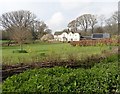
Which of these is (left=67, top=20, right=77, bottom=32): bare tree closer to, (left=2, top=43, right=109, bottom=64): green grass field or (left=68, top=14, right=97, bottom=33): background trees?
(left=68, top=14, right=97, bottom=33): background trees

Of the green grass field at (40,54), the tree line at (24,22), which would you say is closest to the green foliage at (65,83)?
the green grass field at (40,54)

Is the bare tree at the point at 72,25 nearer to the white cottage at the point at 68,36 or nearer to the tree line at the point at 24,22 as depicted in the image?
the white cottage at the point at 68,36

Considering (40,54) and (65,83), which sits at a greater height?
(65,83)

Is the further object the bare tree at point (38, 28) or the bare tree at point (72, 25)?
the bare tree at point (72, 25)

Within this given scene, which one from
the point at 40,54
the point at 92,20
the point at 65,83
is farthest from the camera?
the point at 92,20

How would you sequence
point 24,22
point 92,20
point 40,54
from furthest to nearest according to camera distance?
point 92,20, point 24,22, point 40,54

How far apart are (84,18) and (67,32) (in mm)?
9683

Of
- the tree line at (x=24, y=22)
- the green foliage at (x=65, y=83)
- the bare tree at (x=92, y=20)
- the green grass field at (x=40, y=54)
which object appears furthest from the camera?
the bare tree at (x=92, y=20)

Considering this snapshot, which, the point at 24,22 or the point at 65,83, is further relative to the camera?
the point at 24,22

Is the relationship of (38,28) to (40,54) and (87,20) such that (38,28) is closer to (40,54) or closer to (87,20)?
(87,20)

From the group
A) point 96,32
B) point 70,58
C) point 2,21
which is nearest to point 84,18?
point 96,32

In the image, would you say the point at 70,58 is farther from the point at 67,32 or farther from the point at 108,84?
the point at 67,32

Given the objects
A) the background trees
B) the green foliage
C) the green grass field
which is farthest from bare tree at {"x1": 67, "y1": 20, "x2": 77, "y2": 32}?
the green foliage

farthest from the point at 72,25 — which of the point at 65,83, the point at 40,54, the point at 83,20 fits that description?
the point at 65,83
